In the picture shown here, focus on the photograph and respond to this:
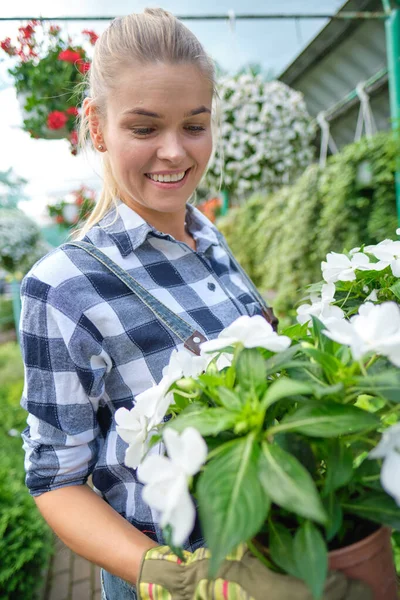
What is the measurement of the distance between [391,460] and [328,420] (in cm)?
7

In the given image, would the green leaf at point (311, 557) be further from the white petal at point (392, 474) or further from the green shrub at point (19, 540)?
the green shrub at point (19, 540)

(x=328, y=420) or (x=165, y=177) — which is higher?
(x=165, y=177)

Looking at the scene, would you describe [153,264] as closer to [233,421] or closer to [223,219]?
[233,421]

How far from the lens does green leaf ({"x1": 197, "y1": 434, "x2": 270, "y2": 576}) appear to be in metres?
0.41

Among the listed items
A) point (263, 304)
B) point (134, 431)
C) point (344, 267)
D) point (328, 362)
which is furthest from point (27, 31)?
point (328, 362)

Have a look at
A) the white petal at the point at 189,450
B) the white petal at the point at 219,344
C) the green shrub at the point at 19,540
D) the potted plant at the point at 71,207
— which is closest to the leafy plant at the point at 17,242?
the potted plant at the point at 71,207

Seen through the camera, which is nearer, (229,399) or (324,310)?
(229,399)

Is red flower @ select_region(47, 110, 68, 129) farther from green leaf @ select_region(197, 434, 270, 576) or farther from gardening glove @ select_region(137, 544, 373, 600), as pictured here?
green leaf @ select_region(197, 434, 270, 576)

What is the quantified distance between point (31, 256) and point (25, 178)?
90 centimetres

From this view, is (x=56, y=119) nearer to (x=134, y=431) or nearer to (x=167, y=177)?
(x=167, y=177)

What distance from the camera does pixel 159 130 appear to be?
1066 millimetres

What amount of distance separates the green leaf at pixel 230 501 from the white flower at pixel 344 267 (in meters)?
0.43

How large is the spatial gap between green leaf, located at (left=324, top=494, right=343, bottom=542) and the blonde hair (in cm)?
93

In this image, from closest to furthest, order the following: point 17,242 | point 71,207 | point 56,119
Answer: point 56,119 → point 71,207 → point 17,242
